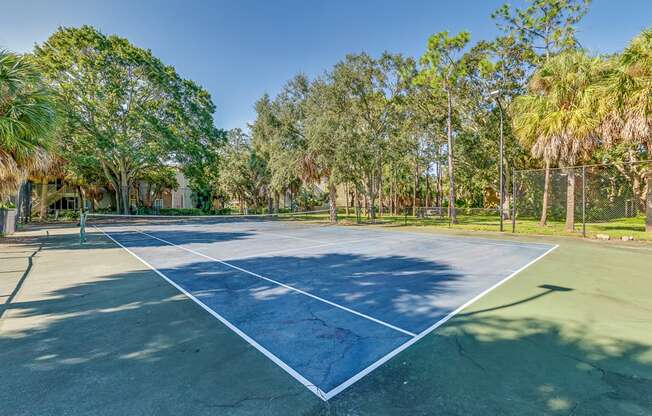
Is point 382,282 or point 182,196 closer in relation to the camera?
point 382,282

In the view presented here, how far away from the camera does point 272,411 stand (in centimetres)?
251

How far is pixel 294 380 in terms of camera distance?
2.95 meters

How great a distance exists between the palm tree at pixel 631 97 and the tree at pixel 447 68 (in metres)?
7.94

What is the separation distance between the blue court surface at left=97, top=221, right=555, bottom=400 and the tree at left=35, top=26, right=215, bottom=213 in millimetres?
22068

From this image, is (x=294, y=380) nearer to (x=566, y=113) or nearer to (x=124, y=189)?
(x=566, y=113)

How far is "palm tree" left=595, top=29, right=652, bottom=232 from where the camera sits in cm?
1365

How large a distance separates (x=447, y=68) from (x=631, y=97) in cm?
1049

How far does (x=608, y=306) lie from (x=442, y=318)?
2.90 metres

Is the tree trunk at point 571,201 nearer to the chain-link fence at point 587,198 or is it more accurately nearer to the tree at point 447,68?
the chain-link fence at point 587,198

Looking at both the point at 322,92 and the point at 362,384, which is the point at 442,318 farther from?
the point at 322,92

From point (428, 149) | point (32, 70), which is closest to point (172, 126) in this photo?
point (32, 70)

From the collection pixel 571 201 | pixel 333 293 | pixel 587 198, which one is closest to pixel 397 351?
pixel 333 293

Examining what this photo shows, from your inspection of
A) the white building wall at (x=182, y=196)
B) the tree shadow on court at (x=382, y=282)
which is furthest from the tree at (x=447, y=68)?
the white building wall at (x=182, y=196)

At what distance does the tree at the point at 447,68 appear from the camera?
2077 cm
